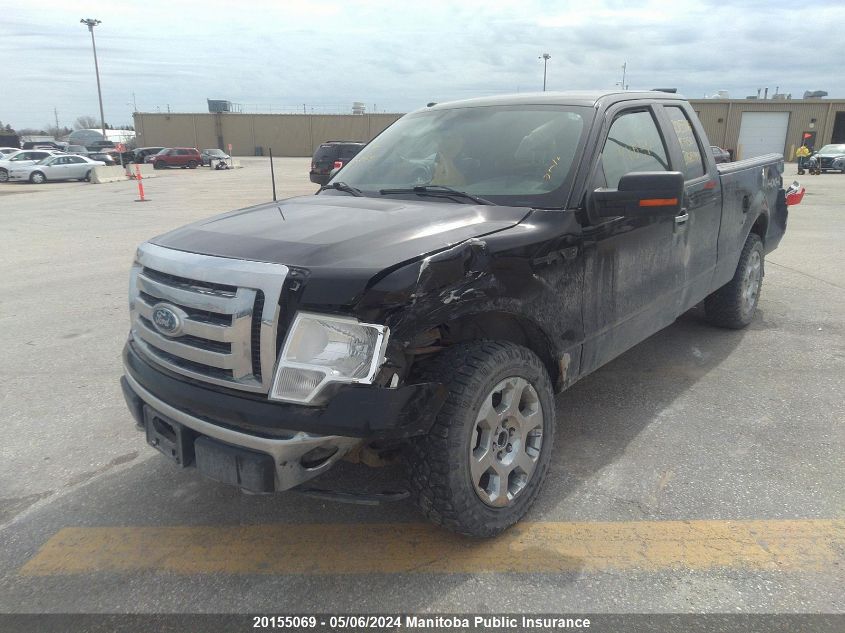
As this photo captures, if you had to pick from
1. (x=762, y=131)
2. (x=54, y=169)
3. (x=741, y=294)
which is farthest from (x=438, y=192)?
(x=762, y=131)

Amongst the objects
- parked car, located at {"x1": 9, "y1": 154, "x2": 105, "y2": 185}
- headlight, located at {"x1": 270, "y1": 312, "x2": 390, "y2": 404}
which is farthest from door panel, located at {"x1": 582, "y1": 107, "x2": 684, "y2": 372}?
parked car, located at {"x1": 9, "y1": 154, "x2": 105, "y2": 185}

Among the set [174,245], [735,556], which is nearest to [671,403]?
[735,556]

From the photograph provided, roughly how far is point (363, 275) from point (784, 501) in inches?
90.4

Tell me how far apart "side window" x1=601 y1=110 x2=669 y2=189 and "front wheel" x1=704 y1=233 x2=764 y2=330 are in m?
1.73

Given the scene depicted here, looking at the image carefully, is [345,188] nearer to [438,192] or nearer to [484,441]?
[438,192]

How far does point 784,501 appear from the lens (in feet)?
9.66

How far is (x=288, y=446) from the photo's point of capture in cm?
218

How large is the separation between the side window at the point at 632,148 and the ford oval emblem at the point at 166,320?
2.24 m

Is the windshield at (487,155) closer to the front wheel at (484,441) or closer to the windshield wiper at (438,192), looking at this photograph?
the windshield wiper at (438,192)

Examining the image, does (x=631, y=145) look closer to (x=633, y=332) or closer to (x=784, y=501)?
(x=633, y=332)

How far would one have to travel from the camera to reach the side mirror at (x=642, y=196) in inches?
112

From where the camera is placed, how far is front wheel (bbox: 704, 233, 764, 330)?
5180 mm

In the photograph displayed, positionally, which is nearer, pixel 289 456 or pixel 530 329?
Result: pixel 289 456

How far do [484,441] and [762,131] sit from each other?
55680mm
